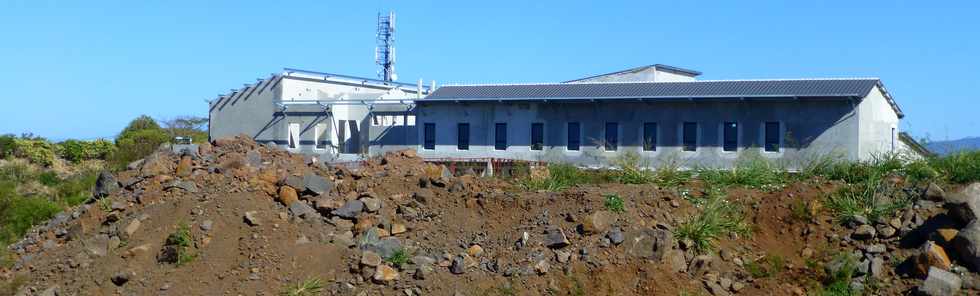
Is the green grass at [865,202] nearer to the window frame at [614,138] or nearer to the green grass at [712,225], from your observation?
the green grass at [712,225]

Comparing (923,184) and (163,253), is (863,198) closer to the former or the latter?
(923,184)

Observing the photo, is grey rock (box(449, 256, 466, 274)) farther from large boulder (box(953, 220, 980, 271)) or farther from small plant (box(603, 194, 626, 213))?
large boulder (box(953, 220, 980, 271))

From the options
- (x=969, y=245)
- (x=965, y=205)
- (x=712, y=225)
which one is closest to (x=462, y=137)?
(x=712, y=225)

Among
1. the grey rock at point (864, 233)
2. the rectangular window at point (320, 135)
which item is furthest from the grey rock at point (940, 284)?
the rectangular window at point (320, 135)

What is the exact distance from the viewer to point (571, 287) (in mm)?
11234

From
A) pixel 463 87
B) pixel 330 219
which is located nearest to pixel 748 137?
pixel 463 87

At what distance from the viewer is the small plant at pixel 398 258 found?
11.8 meters

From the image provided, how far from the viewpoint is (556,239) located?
11867mm

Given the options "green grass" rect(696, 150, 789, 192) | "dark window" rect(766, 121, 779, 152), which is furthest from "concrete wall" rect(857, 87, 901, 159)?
"green grass" rect(696, 150, 789, 192)

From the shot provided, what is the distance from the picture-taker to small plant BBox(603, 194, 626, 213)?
12.4m

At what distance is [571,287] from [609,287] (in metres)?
0.41

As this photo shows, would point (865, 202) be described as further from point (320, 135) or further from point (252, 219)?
point (320, 135)

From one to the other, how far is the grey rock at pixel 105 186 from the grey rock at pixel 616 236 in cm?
704

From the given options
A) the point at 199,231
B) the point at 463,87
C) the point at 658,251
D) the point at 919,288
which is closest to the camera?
the point at 919,288
